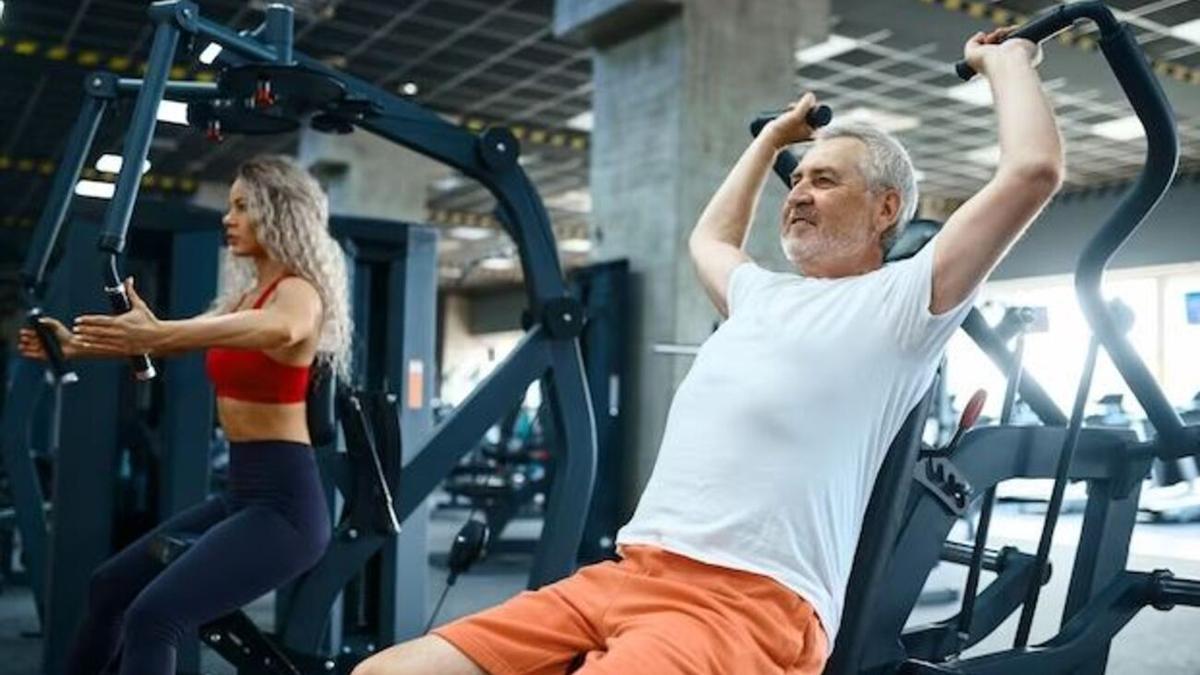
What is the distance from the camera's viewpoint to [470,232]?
59.5 ft

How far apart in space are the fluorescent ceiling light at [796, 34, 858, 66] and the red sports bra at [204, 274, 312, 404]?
624 centimetres

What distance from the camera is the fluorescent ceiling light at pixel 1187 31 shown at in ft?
20.6

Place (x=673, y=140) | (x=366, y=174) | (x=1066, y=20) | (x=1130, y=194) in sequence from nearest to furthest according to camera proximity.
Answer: (x=1066, y=20)
(x=1130, y=194)
(x=673, y=140)
(x=366, y=174)

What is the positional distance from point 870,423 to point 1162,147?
594mm

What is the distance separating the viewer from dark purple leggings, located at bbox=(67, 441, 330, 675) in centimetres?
208

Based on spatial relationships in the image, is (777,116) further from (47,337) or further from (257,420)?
(47,337)

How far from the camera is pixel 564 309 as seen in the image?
124 inches

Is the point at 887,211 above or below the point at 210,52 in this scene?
below

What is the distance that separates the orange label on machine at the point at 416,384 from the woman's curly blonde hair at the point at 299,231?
4.64 feet

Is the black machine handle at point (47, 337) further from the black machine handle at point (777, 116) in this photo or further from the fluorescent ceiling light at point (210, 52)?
the black machine handle at point (777, 116)

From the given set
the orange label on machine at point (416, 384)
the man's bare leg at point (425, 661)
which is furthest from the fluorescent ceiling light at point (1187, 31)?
the man's bare leg at point (425, 661)

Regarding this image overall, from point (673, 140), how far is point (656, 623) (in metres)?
5.01

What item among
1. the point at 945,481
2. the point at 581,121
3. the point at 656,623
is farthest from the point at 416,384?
the point at 581,121

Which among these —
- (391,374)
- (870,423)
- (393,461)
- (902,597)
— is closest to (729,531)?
(870,423)
